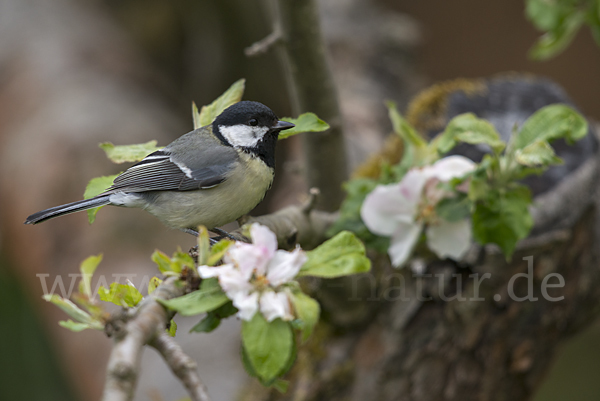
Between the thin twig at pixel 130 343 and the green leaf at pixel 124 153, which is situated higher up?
the green leaf at pixel 124 153

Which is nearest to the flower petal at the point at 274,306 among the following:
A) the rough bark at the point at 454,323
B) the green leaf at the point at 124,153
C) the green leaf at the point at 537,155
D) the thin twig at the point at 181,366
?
the thin twig at the point at 181,366

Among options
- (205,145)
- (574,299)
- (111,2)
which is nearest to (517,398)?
(574,299)

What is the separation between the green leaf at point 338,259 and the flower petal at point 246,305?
81 millimetres

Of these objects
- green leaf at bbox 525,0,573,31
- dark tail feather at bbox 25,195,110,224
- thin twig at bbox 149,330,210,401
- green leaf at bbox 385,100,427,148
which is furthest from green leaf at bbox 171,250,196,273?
green leaf at bbox 525,0,573,31

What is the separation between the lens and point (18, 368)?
296cm

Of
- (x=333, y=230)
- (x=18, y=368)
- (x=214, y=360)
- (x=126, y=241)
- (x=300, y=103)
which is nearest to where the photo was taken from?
(x=333, y=230)

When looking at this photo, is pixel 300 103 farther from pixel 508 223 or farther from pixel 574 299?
pixel 574 299

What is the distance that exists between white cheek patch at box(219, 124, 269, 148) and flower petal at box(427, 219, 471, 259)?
42cm

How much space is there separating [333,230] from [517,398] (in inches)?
32.3

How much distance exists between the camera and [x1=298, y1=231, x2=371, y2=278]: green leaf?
2.03 feet

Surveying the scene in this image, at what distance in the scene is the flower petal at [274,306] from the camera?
579 mm

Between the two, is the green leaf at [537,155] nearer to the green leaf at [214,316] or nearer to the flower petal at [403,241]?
the flower petal at [403,241]

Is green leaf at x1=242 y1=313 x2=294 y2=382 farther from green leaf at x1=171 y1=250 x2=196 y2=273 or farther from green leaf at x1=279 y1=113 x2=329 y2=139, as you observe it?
green leaf at x1=279 y1=113 x2=329 y2=139

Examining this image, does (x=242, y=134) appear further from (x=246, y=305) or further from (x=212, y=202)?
(x=246, y=305)
